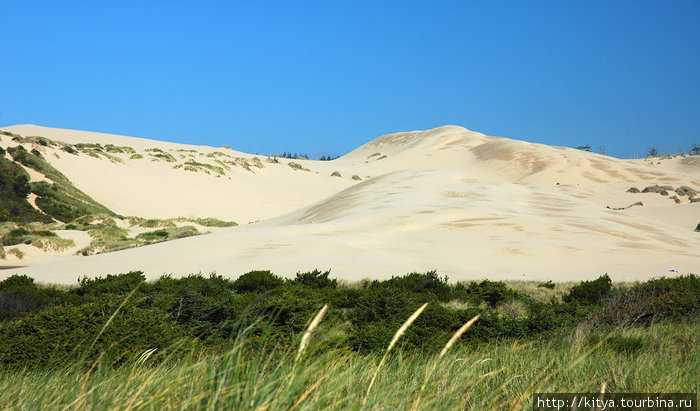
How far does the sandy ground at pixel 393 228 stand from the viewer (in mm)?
17922

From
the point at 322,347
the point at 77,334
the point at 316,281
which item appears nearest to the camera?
the point at 322,347

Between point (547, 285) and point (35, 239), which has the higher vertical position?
point (35, 239)

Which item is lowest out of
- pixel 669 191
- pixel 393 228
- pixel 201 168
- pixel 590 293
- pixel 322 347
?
pixel 590 293

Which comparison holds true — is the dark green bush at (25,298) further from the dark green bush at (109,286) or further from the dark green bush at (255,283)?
the dark green bush at (255,283)

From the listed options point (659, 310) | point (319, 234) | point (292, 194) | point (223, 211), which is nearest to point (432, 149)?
point (292, 194)

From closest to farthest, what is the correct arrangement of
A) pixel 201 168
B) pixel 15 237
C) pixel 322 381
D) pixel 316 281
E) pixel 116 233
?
pixel 322 381, pixel 316 281, pixel 15 237, pixel 116 233, pixel 201 168

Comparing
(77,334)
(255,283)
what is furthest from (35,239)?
(77,334)

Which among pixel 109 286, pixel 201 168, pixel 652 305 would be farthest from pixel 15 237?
pixel 201 168

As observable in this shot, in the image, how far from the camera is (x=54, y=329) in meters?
6.59

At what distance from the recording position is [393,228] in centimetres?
2386

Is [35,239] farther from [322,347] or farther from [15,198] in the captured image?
[322,347]

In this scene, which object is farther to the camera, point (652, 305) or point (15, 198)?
point (15, 198)

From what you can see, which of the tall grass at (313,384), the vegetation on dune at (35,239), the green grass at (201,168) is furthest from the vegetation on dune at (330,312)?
the green grass at (201,168)

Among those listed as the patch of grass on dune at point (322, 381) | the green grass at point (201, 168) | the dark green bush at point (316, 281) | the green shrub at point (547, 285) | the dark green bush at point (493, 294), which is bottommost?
the green shrub at point (547, 285)
